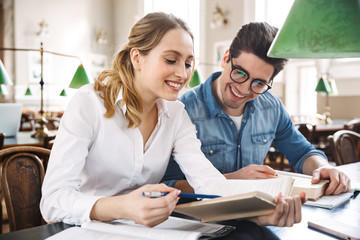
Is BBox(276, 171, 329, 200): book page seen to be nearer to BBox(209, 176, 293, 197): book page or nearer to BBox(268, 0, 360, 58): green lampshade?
BBox(209, 176, 293, 197): book page

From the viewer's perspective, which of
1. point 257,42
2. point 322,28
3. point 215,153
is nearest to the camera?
point 322,28

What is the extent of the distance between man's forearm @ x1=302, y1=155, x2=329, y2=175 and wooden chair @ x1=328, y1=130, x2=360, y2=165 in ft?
1.47

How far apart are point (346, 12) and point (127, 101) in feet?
2.52

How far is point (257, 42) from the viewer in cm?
149

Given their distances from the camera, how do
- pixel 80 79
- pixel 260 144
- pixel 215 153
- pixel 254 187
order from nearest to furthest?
pixel 254 187 < pixel 215 153 < pixel 260 144 < pixel 80 79

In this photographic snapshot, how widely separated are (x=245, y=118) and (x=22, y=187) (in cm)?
102

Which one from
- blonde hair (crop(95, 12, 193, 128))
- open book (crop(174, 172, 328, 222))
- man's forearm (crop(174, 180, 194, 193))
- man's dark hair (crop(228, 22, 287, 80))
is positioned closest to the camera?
open book (crop(174, 172, 328, 222))

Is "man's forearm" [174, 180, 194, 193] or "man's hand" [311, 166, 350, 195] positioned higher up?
"man's hand" [311, 166, 350, 195]

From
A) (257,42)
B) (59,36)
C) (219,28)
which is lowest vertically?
(257,42)

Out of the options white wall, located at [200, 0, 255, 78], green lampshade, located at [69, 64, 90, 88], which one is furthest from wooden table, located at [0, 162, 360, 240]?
white wall, located at [200, 0, 255, 78]

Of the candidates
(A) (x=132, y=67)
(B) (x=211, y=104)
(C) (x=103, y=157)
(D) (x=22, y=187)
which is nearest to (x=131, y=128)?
(C) (x=103, y=157)

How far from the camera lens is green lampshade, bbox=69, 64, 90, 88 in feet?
9.91

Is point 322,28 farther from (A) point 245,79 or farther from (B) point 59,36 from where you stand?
(B) point 59,36

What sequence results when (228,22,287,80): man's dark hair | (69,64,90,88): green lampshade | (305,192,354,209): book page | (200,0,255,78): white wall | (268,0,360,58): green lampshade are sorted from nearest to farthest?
(268,0,360,58): green lampshade
(305,192,354,209): book page
(228,22,287,80): man's dark hair
(69,64,90,88): green lampshade
(200,0,255,78): white wall
